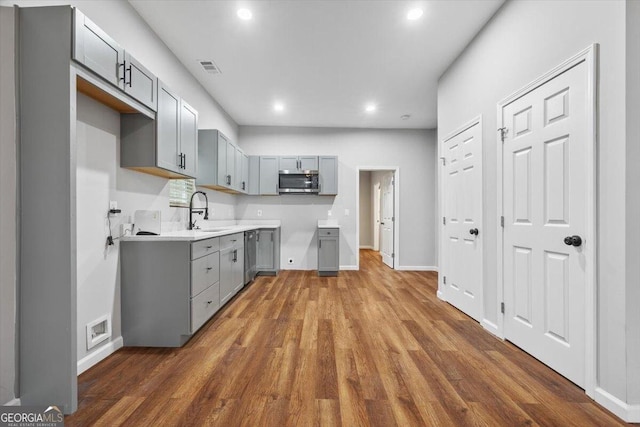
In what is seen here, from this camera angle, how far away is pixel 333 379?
187 centimetres

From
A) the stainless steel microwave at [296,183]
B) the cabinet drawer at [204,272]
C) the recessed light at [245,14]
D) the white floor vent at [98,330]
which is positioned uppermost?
the recessed light at [245,14]

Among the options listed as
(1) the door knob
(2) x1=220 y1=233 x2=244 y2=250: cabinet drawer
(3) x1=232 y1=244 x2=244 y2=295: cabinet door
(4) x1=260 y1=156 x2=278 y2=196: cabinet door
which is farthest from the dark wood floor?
(4) x1=260 y1=156 x2=278 y2=196: cabinet door

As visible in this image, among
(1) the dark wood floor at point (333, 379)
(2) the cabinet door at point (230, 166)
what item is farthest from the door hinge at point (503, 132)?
(2) the cabinet door at point (230, 166)

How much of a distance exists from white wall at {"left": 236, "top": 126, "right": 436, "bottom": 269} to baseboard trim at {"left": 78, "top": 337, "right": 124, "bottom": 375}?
143 inches

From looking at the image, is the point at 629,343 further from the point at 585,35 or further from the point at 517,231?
the point at 585,35

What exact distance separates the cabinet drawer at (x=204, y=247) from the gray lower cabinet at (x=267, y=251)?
79.0 inches

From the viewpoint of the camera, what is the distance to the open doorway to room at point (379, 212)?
6.00 m

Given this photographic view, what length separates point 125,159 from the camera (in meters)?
2.37

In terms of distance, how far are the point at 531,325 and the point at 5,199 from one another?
3462 mm

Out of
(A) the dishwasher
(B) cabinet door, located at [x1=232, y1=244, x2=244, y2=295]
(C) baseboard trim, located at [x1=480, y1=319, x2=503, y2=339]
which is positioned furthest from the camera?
(A) the dishwasher

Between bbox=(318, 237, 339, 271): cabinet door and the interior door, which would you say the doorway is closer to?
bbox=(318, 237, 339, 271): cabinet door

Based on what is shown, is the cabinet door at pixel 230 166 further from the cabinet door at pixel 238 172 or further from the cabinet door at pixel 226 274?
the cabinet door at pixel 226 274

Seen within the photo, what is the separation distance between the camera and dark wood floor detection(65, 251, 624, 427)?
1526 millimetres

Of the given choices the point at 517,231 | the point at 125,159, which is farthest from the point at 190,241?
the point at 517,231
